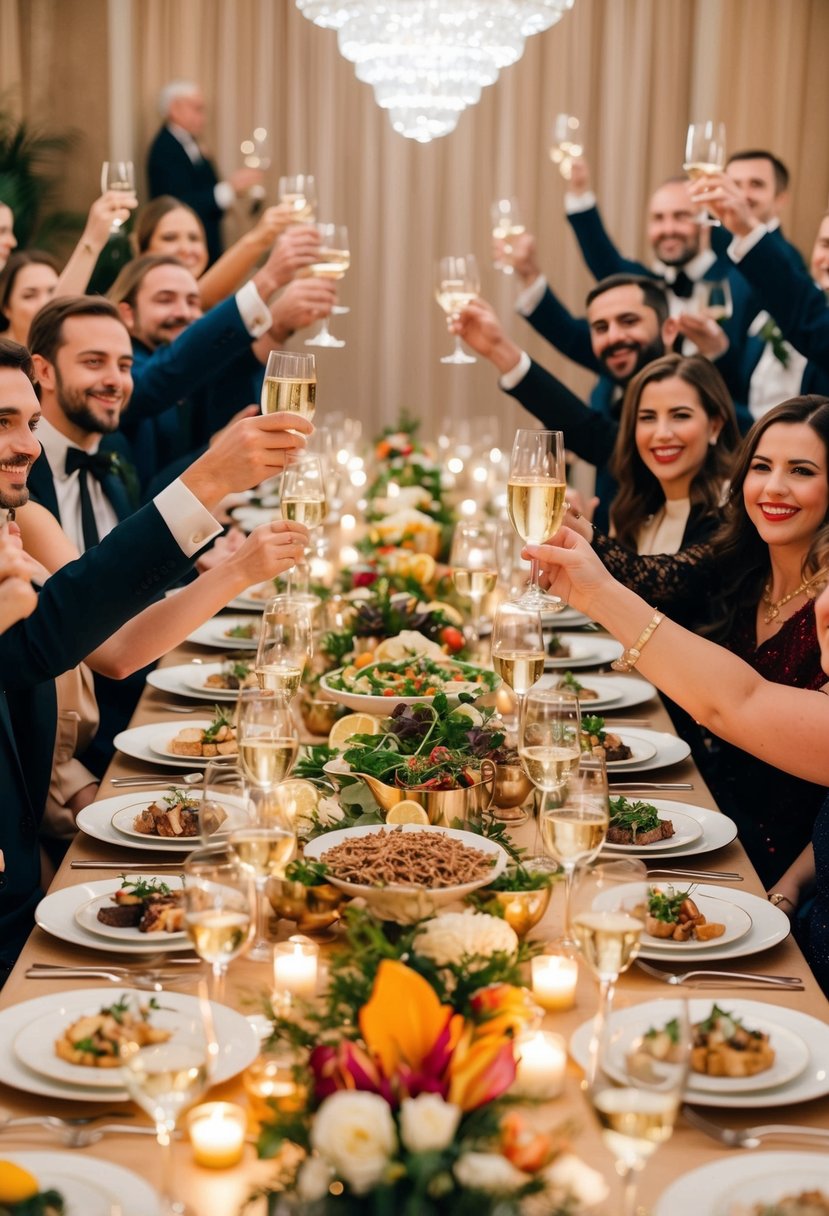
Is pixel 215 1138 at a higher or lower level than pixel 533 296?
lower

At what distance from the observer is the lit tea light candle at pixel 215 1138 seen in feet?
3.85

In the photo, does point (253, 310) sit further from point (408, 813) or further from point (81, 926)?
point (81, 926)

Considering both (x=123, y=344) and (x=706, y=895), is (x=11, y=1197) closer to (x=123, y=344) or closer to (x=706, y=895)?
(x=706, y=895)

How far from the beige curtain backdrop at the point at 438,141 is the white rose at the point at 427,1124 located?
7.36m

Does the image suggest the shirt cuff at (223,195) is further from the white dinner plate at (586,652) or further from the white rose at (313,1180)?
the white rose at (313,1180)

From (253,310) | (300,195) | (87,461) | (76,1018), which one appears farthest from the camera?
(300,195)

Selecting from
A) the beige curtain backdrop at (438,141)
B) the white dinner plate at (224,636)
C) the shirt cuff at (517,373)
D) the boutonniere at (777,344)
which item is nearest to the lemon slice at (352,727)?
the white dinner plate at (224,636)

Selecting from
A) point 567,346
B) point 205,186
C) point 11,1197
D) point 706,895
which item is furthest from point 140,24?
point 11,1197

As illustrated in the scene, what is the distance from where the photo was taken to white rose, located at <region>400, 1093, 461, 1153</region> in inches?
37.0

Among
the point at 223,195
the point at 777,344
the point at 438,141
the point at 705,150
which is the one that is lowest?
the point at 777,344

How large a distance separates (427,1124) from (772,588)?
203 centimetres

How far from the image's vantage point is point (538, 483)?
214 centimetres

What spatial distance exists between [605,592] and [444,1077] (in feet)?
3.76

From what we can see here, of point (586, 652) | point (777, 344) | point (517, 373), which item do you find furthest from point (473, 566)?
point (777, 344)
